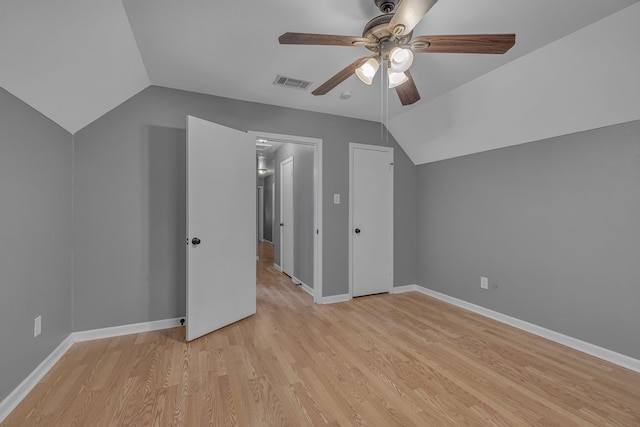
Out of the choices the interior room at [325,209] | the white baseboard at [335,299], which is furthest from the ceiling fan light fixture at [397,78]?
the white baseboard at [335,299]

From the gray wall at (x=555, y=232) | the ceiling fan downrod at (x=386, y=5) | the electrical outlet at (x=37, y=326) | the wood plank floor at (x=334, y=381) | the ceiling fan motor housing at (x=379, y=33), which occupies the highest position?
the ceiling fan downrod at (x=386, y=5)

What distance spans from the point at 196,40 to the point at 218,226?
5.26 feet

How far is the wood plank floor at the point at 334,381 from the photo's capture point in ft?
5.21

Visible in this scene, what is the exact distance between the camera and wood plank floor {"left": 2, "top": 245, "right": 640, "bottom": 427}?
5.21 ft

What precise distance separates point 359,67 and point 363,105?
1570 millimetres

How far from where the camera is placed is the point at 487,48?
1.54m

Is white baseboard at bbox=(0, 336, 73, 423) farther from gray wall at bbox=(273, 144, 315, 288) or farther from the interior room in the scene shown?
gray wall at bbox=(273, 144, 315, 288)

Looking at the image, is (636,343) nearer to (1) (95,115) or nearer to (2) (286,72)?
(2) (286,72)

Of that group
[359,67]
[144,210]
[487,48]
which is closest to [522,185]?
[487,48]

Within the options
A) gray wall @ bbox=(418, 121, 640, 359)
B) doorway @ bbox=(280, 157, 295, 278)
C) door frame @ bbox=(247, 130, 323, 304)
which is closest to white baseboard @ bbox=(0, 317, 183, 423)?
door frame @ bbox=(247, 130, 323, 304)

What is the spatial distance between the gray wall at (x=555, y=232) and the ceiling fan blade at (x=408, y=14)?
2104mm

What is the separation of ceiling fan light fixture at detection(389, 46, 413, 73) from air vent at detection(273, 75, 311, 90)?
1275 millimetres

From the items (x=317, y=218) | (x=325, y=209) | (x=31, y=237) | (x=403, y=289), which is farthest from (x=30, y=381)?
(x=403, y=289)

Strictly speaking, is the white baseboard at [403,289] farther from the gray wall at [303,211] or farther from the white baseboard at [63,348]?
the white baseboard at [63,348]
